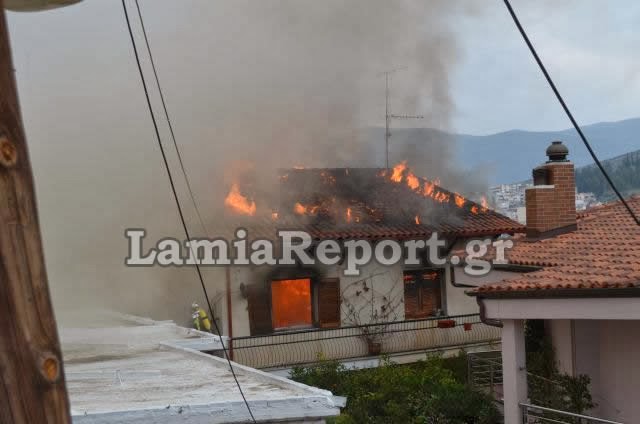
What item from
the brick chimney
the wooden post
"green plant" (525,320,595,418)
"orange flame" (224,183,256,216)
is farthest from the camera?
"orange flame" (224,183,256,216)

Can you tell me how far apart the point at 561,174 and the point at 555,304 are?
194 inches

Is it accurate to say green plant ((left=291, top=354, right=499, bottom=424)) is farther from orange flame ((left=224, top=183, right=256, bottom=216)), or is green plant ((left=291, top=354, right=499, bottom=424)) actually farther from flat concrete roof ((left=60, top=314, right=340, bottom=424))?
orange flame ((left=224, top=183, right=256, bottom=216))

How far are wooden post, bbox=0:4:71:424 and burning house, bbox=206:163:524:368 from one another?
14400 millimetres

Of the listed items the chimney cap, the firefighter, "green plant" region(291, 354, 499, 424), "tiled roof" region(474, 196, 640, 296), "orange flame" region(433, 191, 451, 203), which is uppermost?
the chimney cap

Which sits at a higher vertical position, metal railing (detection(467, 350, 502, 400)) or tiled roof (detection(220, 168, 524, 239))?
tiled roof (detection(220, 168, 524, 239))

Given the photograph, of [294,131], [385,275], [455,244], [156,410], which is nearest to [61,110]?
[294,131]

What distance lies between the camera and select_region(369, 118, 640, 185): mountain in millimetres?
22688

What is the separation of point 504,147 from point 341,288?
167 m

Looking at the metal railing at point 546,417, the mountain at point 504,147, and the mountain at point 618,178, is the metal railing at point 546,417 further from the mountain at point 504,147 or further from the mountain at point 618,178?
the mountain at point 618,178

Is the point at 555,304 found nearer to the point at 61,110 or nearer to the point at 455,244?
the point at 455,244

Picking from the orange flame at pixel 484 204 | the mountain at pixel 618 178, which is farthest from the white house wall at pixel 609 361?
the mountain at pixel 618 178

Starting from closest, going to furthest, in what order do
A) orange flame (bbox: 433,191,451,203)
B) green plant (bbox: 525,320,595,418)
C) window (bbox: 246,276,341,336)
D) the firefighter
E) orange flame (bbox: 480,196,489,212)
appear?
green plant (bbox: 525,320,595,418) < the firefighter < window (bbox: 246,276,341,336) < orange flame (bbox: 433,191,451,203) < orange flame (bbox: 480,196,489,212)

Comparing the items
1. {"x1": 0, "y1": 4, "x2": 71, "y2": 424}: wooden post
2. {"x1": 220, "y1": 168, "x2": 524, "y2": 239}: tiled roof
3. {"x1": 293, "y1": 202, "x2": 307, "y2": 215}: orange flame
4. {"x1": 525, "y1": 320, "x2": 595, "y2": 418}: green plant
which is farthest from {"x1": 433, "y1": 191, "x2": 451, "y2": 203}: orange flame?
{"x1": 0, "y1": 4, "x2": 71, "y2": 424}: wooden post

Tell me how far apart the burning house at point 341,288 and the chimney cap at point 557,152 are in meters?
4.97
